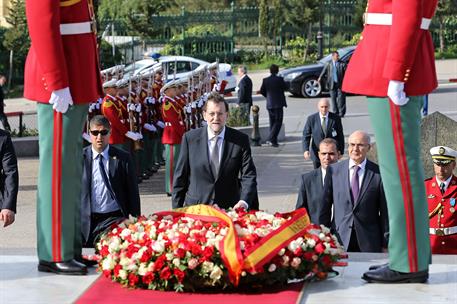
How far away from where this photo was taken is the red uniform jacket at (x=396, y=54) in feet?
21.1

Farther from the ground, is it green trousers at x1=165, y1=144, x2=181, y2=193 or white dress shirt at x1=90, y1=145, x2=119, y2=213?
white dress shirt at x1=90, y1=145, x2=119, y2=213

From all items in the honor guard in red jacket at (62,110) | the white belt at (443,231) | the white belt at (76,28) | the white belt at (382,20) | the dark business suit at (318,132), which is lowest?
the dark business suit at (318,132)

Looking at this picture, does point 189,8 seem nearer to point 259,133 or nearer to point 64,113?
point 259,133

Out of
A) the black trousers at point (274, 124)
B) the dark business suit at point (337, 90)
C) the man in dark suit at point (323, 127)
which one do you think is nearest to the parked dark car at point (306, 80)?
the dark business suit at point (337, 90)

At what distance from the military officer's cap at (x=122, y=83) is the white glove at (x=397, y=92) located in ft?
34.3

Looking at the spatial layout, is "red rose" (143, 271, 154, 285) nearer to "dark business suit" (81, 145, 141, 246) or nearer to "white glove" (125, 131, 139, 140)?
"dark business suit" (81, 145, 141, 246)

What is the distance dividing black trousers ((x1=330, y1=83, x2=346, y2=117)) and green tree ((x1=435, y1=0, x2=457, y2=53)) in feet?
41.5

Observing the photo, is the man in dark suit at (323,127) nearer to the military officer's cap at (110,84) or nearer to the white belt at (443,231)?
the military officer's cap at (110,84)

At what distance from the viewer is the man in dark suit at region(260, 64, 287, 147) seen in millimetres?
22062

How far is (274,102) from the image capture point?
22562mm

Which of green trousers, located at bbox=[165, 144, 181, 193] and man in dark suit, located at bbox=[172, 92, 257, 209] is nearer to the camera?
man in dark suit, located at bbox=[172, 92, 257, 209]

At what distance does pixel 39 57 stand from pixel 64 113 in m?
0.36

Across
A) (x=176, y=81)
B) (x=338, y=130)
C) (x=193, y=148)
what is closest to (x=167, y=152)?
(x=176, y=81)

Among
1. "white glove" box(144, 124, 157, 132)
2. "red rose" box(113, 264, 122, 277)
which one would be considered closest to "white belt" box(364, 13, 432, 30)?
"red rose" box(113, 264, 122, 277)
